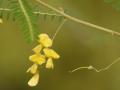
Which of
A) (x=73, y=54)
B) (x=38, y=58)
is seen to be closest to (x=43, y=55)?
(x=38, y=58)

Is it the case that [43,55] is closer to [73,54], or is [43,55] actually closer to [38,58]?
[38,58]

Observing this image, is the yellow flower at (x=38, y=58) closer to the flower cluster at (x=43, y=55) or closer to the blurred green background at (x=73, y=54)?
the flower cluster at (x=43, y=55)

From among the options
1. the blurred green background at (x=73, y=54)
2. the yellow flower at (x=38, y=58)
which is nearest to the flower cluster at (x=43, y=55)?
the yellow flower at (x=38, y=58)

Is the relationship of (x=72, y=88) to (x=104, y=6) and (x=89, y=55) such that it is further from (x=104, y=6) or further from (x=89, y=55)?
(x=104, y=6)

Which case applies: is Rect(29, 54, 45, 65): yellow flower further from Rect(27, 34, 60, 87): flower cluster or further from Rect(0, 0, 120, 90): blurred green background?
Answer: Rect(0, 0, 120, 90): blurred green background

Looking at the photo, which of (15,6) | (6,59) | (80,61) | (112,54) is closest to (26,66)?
(6,59)

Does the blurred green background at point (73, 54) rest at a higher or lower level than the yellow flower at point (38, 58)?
lower

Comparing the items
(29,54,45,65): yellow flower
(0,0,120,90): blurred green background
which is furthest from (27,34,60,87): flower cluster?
(0,0,120,90): blurred green background

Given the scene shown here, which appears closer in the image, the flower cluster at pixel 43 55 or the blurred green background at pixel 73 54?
the flower cluster at pixel 43 55
